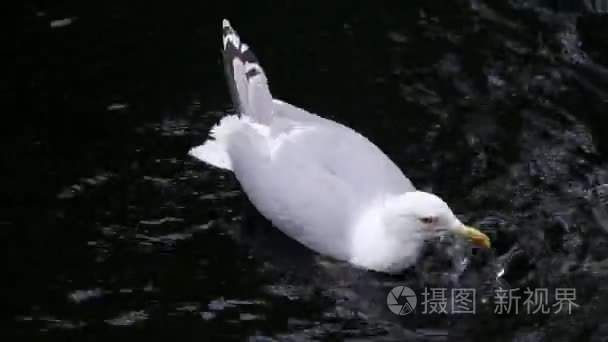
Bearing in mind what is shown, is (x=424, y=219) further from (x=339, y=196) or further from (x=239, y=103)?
(x=239, y=103)

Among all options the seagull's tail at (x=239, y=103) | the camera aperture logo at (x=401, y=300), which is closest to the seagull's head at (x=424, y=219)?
the camera aperture logo at (x=401, y=300)

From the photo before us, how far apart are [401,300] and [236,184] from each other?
120cm

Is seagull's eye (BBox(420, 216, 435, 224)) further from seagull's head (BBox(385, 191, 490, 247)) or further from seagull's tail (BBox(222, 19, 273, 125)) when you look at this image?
seagull's tail (BBox(222, 19, 273, 125))

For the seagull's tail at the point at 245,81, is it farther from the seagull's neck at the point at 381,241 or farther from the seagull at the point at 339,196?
the seagull's neck at the point at 381,241

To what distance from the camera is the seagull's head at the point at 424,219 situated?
18.2ft

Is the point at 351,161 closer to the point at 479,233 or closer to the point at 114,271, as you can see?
the point at 479,233

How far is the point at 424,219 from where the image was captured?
5590 millimetres

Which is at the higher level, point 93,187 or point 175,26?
point 175,26

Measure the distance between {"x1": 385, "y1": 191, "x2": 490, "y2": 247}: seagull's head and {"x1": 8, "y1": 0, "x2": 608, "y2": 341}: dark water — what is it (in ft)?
0.95

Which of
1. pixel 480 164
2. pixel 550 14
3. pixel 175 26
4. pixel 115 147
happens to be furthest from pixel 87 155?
pixel 550 14

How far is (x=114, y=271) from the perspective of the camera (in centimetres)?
567

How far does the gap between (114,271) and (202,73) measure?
74.3 inches

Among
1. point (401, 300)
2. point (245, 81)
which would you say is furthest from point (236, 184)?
point (401, 300)

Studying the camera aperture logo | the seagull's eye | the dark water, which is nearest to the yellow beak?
the seagull's eye
